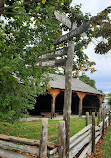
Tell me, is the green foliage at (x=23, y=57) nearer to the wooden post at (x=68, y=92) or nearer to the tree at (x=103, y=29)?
the tree at (x=103, y=29)

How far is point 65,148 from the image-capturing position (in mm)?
3918

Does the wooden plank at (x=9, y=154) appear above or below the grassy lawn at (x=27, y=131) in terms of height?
above

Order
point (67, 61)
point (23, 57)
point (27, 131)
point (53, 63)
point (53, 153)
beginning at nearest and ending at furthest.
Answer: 1. point (53, 153)
2. point (67, 61)
3. point (53, 63)
4. point (23, 57)
5. point (27, 131)

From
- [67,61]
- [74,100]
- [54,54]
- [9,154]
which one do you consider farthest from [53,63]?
[74,100]

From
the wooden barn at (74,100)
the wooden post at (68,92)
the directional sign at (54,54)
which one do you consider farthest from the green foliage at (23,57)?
the wooden barn at (74,100)

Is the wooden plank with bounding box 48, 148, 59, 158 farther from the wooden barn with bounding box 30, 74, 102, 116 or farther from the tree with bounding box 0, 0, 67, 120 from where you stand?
the wooden barn with bounding box 30, 74, 102, 116

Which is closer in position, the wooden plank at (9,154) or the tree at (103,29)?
the wooden plank at (9,154)

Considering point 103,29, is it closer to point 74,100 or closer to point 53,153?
point 53,153

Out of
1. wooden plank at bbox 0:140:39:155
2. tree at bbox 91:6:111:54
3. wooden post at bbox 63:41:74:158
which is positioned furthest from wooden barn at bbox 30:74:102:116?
wooden plank at bbox 0:140:39:155

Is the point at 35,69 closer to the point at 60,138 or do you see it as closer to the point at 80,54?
the point at 60,138

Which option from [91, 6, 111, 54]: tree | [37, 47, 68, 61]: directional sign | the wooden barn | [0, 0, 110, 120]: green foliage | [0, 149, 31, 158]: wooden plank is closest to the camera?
[0, 149, 31, 158]: wooden plank

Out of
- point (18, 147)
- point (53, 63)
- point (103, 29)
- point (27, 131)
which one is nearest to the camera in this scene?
point (18, 147)

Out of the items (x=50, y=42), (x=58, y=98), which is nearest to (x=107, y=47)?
(x=50, y=42)

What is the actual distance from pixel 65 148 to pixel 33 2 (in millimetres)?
6569
